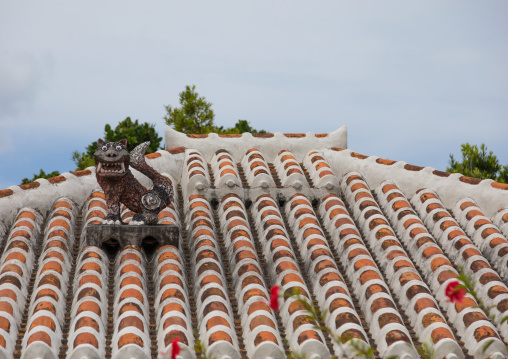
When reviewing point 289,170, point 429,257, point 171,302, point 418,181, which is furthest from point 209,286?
point 418,181

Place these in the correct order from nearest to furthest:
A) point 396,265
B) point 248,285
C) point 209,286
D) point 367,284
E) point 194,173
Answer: point 209,286, point 248,285, point 367,284, point 396,265, point 194,173

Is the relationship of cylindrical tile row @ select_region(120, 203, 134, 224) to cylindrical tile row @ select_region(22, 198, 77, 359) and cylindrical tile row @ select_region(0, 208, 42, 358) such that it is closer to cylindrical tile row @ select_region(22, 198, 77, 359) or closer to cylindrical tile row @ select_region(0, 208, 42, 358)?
cylindrical tile row @ select_region(22, 198, 77, 359)

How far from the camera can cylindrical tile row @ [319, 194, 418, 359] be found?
9.80 m

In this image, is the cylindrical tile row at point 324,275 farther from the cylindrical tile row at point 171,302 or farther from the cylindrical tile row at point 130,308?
the cylindrical tile row at point 130,308

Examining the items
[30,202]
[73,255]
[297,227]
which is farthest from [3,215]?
[297,227]

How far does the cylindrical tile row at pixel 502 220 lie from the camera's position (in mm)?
13223

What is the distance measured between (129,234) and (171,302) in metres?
1.84

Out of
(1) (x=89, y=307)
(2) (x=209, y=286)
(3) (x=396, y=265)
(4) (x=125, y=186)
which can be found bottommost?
(1) (x=89, y=307)

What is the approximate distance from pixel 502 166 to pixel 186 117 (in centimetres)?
1090

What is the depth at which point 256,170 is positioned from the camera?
1456cm

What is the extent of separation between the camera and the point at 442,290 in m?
11.2

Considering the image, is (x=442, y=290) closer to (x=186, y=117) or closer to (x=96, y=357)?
(x=96, y=357)

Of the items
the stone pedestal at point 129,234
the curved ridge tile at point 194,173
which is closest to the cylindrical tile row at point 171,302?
the stone pedestal at point 129,234

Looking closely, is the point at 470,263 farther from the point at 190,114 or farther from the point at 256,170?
the point at 190,114
